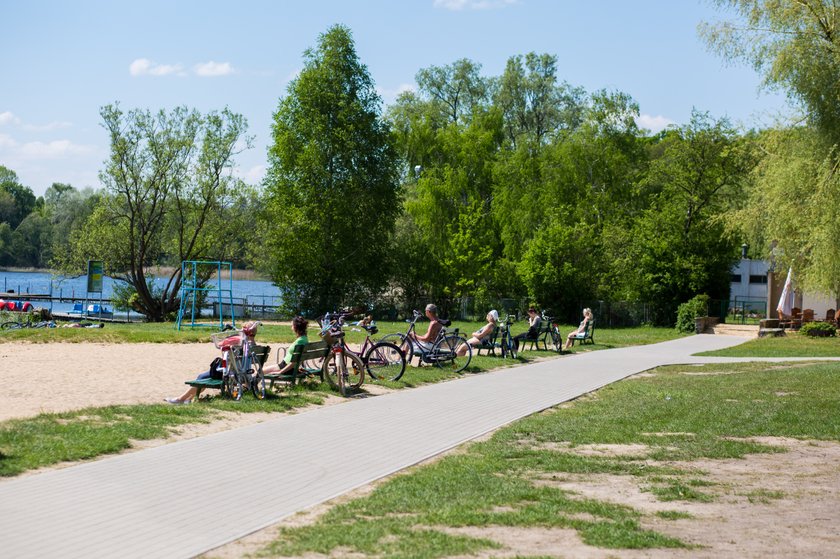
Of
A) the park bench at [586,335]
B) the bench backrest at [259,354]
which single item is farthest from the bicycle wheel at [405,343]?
the park bench at [586,335]

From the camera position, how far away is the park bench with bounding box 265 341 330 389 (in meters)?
14.3

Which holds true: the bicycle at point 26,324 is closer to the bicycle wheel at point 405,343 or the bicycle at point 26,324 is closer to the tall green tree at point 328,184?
the tall green tree at point 328,184

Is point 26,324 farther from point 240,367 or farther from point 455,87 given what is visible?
point 455,87

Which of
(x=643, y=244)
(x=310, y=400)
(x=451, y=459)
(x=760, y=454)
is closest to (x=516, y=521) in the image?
(x=451, y=459)

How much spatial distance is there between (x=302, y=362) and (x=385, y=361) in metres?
2.64

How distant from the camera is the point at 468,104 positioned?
222 feet

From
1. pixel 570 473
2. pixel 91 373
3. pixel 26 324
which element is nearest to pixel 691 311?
pixel 26 324

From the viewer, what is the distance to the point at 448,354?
19.5 m

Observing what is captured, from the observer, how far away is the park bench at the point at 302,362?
1426 cm

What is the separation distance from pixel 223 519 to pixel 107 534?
852 mm

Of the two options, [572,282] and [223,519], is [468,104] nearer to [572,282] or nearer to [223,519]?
[572,282]

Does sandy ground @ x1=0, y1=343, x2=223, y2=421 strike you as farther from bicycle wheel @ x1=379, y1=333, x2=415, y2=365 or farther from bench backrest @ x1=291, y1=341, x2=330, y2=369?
bicycle wheel @ x1=379, y1=333, x2=415, y2=365

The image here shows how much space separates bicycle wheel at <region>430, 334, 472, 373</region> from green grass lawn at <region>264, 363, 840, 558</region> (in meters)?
4.13

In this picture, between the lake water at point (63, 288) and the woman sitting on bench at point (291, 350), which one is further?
the lake water at point (63, 288)
